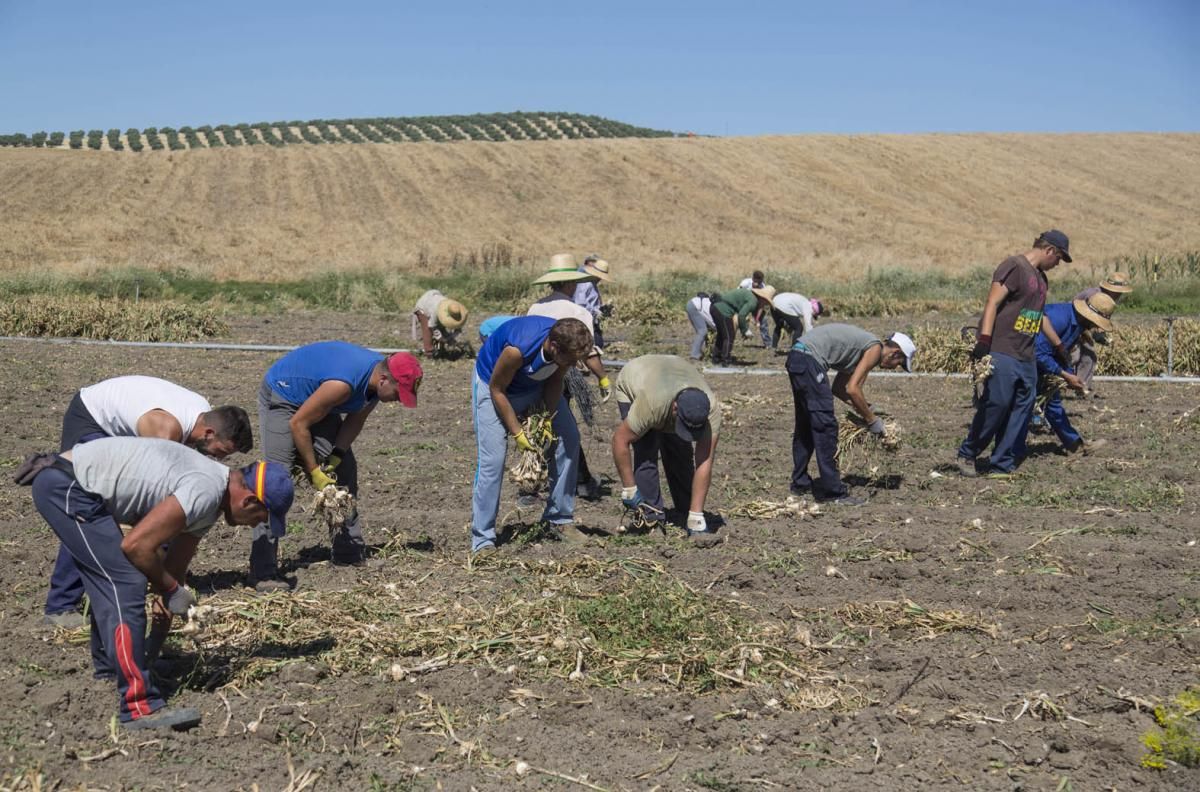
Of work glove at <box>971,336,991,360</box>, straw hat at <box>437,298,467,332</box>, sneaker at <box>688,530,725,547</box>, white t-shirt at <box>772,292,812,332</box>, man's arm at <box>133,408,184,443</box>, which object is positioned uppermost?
work glove at <box>971,336,991,360</box>

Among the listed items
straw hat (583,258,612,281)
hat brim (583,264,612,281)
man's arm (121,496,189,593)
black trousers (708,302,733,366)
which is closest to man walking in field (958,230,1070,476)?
hat brim (583,264,612,281)

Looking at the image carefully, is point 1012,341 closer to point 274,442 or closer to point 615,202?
point 274,442

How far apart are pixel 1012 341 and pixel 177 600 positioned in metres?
6.50

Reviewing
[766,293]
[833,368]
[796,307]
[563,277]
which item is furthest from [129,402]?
[766,293]

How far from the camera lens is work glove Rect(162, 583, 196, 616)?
453 cm

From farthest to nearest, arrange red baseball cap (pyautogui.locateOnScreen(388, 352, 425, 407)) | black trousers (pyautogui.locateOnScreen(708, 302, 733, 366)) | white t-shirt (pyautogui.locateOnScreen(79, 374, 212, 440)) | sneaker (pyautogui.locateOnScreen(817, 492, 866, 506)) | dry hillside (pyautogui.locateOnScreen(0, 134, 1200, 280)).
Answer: dry hillside (pyautogui.locateOnScreen(0, 134, 1200, 280)), black trousers (pyautogui.locateOnScreen(708, 302, 733, 366)), sneaker (pyautogui.locateOnScreen(817, 492, 866, 506)), red baseball cap (pyautogui.locateOnScreen(388, 352, 425, 407)), white t-shirt (pyautogui.locateOnScreen(79, 374, 212, 440))

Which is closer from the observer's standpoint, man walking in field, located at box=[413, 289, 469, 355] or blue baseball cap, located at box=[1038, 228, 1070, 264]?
blue baseball cap, located at box=[1038, 228, 1070, 264]

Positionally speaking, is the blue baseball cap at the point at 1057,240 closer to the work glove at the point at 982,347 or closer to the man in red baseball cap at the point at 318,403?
the work glove at the point at 982,347

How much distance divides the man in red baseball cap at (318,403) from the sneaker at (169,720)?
133 centimetres

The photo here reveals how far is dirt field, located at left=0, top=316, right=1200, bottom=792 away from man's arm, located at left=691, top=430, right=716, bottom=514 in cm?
35

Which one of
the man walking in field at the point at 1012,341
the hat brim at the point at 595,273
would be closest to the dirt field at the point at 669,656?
the man walking in field at the point at 1012,341

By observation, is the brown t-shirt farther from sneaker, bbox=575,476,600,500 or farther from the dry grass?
the dry grass

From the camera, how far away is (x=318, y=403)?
19.5 ft

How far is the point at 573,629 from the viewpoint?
219 inches
